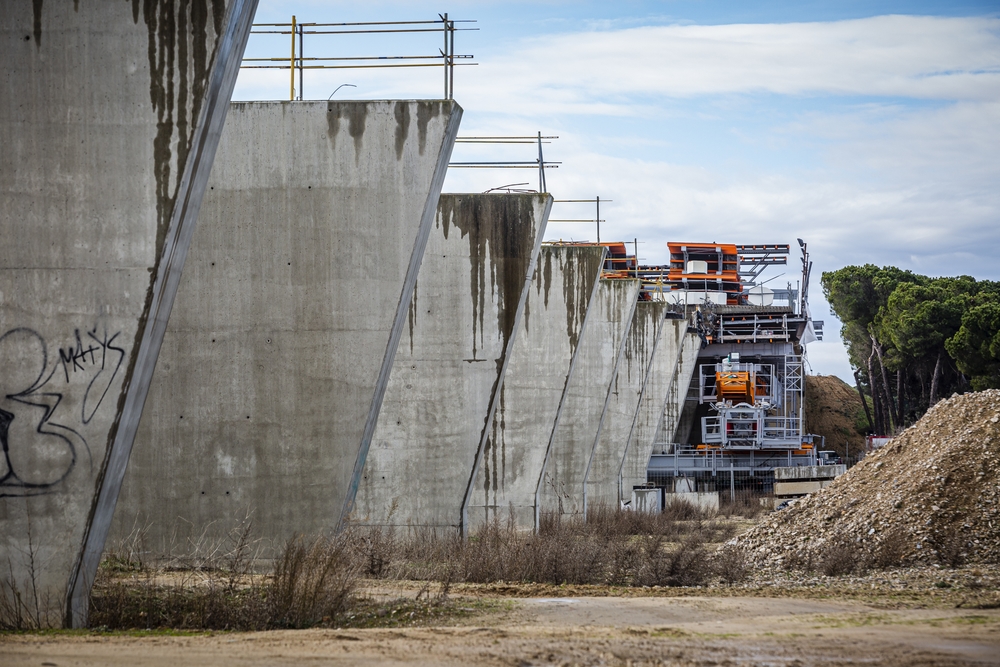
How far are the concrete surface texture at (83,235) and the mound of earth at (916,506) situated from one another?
10.9m

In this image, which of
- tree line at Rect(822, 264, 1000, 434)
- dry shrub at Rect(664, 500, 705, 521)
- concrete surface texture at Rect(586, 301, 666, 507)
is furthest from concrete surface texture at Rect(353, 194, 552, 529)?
tree line at Rect(822, 264, 1000, 434)

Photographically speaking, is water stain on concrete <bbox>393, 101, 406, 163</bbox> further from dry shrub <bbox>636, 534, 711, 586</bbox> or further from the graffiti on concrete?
dry shrub <bbox>636, 534, 711, 586</bbox>

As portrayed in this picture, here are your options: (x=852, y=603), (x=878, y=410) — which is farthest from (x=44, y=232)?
(x=878, y=410)

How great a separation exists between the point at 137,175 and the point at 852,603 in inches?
318

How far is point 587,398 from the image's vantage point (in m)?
28.1

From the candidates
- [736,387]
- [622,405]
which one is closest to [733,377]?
[736,387]

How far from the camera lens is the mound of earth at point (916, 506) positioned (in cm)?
1494

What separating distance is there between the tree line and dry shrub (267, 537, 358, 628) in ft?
143

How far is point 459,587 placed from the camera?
38.6 ft

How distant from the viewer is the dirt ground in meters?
6.83

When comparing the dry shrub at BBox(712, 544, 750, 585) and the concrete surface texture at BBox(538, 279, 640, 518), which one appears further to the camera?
the concrete surface texture at BBox(538, 279, 640, 518)

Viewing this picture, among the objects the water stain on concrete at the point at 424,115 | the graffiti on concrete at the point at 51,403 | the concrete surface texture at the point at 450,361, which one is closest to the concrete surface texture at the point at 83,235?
the graffiti on concrete at the point at 51,403

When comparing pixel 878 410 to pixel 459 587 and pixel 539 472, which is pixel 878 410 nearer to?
pixel 539 472

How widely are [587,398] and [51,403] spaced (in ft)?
69.3
